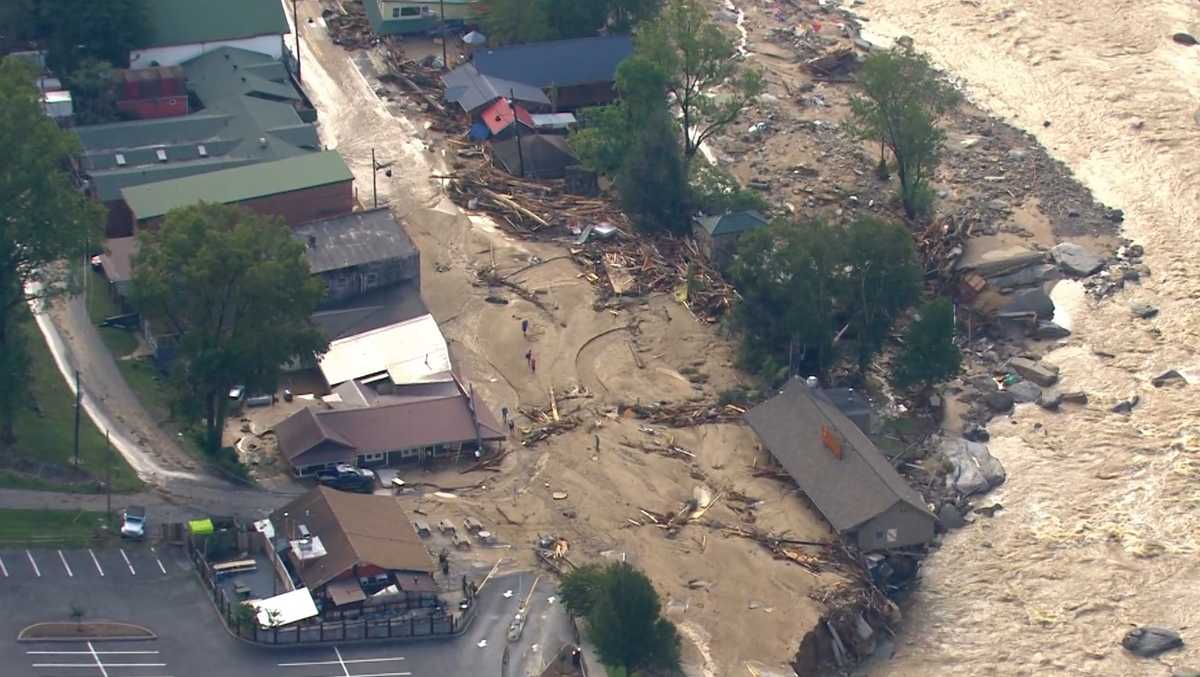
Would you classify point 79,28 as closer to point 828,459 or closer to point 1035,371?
point 828,459

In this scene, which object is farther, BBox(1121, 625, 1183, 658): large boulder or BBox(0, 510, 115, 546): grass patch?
BBox(1121, 625, 1183, 658): large boulder

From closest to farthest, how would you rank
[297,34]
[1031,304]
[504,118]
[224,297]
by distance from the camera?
[224,297]
[1031,304]
[504,118]
[297,34]

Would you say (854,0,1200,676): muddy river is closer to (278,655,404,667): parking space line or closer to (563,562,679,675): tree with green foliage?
(563,562,679,675): tree with green foliage

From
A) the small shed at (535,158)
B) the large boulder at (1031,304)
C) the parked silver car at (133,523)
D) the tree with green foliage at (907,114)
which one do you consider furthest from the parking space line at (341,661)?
the tree with green foliage at (907,114)

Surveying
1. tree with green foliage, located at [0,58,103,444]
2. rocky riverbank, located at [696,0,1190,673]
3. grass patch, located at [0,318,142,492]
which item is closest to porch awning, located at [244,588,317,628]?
grass patch, located at [0,318,142,492]

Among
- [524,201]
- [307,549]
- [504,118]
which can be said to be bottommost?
[307,549]

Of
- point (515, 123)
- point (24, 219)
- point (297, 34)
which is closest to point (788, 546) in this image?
point (24, 219)
